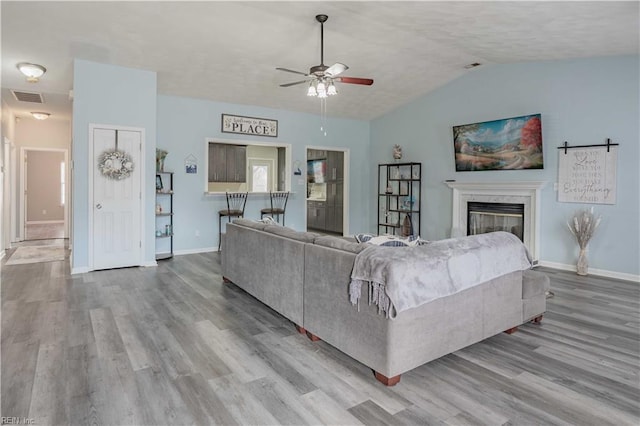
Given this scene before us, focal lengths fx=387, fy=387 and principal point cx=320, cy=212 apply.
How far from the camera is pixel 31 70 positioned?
5184 millimetres

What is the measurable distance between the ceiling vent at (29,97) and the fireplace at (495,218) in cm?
779

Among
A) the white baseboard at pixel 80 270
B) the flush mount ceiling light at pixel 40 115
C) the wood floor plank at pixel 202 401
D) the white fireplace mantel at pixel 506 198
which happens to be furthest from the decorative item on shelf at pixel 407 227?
the flush mount ceiling light at pixel 40 115

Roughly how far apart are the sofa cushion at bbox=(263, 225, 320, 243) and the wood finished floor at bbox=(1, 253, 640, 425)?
79 cm

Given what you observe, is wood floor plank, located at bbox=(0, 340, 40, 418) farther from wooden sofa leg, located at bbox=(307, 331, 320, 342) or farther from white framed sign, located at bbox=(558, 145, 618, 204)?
white framed sign, located at bbox=(558, 145, 618, 204)

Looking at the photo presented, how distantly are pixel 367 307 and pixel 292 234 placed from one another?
1225mm

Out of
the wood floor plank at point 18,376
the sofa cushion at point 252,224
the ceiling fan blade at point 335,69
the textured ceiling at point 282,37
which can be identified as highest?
the textured ceiling at point 282,37

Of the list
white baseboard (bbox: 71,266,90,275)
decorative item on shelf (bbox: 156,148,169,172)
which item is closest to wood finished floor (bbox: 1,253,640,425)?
white baseboard (bbox: 71,266,90,275)

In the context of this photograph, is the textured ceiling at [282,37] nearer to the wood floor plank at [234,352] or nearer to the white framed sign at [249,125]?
the white framed sign at [249,125]

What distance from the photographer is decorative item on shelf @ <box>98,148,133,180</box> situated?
5430 mm

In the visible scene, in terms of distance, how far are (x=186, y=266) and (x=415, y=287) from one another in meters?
4.37

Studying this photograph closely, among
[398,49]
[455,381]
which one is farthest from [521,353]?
[398,49]

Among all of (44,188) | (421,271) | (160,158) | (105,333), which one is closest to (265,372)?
(421,271)

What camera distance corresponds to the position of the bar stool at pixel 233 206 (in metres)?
7.24

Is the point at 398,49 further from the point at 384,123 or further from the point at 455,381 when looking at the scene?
the point at 455,381
